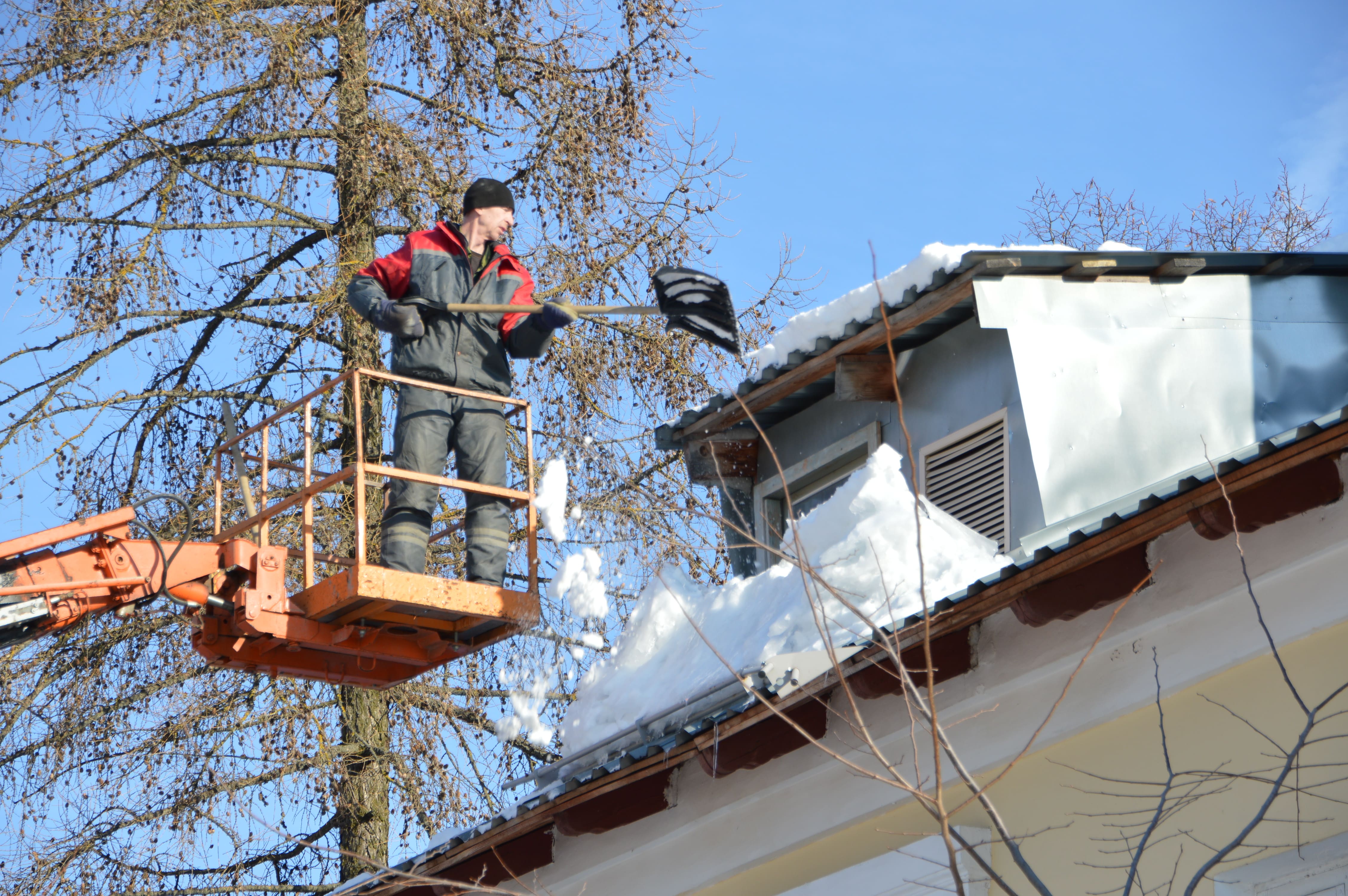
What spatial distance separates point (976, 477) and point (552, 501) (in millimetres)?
2473

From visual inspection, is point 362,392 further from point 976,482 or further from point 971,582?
point 971,582

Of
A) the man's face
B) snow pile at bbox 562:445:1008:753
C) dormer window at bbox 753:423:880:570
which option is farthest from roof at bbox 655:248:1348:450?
the man's face

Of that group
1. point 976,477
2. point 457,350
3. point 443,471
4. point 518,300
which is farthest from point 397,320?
point 976,477

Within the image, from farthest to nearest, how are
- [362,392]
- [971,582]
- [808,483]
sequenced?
[362,392] < [808,483] < [971,582]

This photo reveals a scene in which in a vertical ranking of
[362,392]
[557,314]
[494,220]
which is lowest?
[557,314]

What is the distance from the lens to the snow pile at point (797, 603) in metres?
7.33

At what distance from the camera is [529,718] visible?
10844mm

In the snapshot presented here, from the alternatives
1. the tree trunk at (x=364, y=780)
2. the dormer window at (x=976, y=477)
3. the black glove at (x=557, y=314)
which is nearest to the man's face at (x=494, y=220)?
the black glove at (x=557, y=314)

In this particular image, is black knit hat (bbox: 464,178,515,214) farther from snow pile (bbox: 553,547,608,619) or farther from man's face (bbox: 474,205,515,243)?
snow pile (bbox: 553,547,608,619)

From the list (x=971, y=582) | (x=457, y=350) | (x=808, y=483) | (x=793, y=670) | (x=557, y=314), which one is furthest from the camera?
(x=808, y=483)

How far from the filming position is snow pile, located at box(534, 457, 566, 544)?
29.9ft

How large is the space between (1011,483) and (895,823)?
242cm

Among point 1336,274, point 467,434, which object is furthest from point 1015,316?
point 467,434

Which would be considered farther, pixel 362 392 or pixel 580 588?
pixel 362 392
